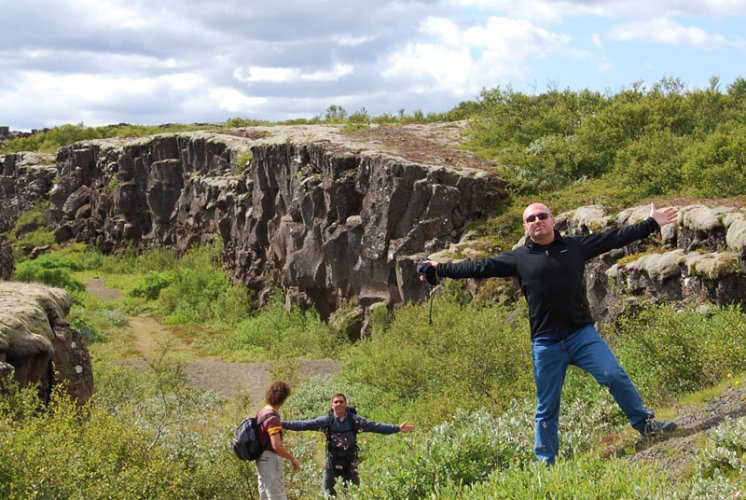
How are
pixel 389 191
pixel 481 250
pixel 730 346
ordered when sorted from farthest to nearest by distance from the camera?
pixel 389 191 → pixel 481 250 → pixel 730 346

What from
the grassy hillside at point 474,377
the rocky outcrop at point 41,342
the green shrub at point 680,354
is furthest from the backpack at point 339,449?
the rocky outcrop at point 41,342

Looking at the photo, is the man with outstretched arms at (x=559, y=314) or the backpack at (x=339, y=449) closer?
the man with outstretched arms at (x=559, y=314)

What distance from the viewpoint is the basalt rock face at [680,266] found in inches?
577

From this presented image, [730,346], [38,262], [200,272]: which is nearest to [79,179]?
[38,262]

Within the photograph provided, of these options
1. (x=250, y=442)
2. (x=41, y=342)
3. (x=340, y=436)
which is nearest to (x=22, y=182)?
(x=41, y=342)

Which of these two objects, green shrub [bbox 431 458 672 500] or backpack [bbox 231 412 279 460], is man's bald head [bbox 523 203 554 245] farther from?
backpack [bbox 231 412 279 460]

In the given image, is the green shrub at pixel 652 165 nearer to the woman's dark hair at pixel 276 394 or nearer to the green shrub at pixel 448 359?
the green shrub at pixel 448 359

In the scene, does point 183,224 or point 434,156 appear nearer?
point 434,156

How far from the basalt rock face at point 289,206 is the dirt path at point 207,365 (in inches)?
168

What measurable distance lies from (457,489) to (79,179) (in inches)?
2081

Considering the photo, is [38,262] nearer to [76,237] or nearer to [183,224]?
[76,237]

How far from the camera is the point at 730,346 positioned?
10.6 meters

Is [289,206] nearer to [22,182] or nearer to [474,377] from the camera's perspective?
[474,377]

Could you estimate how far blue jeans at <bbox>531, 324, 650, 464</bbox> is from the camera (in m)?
7.41
